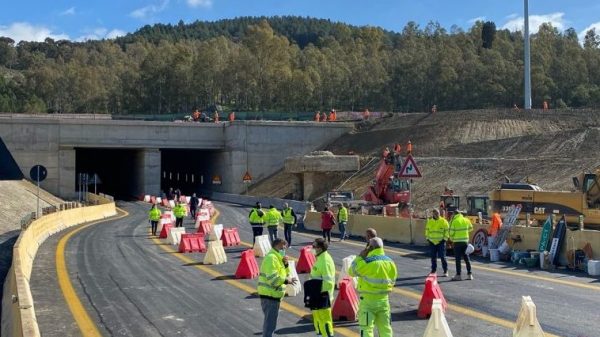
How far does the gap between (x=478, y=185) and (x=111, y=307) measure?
106 ft

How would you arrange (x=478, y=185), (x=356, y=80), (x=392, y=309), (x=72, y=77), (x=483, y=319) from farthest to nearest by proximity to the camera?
(x=72, y=77)
(x=356, y=80)
(x=478, y=185)
(x=392, y=309)
(x=483, y=319)

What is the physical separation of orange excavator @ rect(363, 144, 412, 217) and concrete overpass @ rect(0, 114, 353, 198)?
29.7 meters

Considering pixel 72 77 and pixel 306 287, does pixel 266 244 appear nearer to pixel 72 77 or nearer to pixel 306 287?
pixel 306 287

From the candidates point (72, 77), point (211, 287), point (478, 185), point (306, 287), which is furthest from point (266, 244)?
point (72, 77)

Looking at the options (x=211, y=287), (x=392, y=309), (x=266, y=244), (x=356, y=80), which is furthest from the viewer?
(x=356, y=80)

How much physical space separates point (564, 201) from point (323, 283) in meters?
15.8

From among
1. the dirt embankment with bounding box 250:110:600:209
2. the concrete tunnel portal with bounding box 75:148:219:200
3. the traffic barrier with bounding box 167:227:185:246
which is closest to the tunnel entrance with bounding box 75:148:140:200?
the concrete tunnel portal with bounding box 75:148:219:200

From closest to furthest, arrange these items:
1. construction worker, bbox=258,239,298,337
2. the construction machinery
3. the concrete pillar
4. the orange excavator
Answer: construction worker, bbox=258,239,298,337
the construction machinery
the orange excavator
the concrete pillar

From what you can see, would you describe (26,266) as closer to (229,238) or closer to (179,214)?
(229,238)

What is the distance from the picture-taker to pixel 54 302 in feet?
44.1

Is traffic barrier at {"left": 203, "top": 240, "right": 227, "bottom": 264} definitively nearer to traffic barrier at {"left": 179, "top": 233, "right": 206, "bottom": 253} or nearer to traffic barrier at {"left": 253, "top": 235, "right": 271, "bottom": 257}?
traffic barrier at {"left": 253, "top": 235, "right": 271, "bottom": 257}

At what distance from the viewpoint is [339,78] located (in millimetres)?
106438

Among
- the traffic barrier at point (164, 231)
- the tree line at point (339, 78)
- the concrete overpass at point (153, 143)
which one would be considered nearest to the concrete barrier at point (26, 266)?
the traffic barrier at point (164, 231)

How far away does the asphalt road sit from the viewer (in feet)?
36.0
